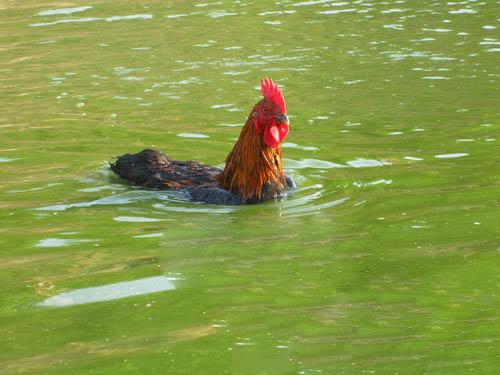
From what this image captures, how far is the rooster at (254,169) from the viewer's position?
10.1 metres

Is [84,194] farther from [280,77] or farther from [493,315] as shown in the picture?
[280,77]

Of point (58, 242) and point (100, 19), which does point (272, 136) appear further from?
point (100, 19)

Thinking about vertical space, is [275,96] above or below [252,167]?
above

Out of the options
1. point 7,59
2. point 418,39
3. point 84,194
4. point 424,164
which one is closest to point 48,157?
point 84,194

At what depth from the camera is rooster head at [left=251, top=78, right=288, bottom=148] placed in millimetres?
10023

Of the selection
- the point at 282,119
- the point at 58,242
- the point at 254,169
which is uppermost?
the point at 282,119

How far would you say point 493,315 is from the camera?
6.73m

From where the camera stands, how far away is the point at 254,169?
33.5 ft

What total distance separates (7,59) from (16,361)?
15.0 metres

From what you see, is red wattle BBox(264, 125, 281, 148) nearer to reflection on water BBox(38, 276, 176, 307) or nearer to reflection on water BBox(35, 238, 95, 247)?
reflection on water BBox(35, 238, 95, 247)

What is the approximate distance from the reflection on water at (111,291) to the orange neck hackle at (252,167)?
8.60ft

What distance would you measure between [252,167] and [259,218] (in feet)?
Answer: 2.13

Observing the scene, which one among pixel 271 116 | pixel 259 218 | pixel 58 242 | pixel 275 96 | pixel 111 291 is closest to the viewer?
pixel 111 291

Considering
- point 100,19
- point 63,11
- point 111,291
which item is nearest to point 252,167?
point 111,291
